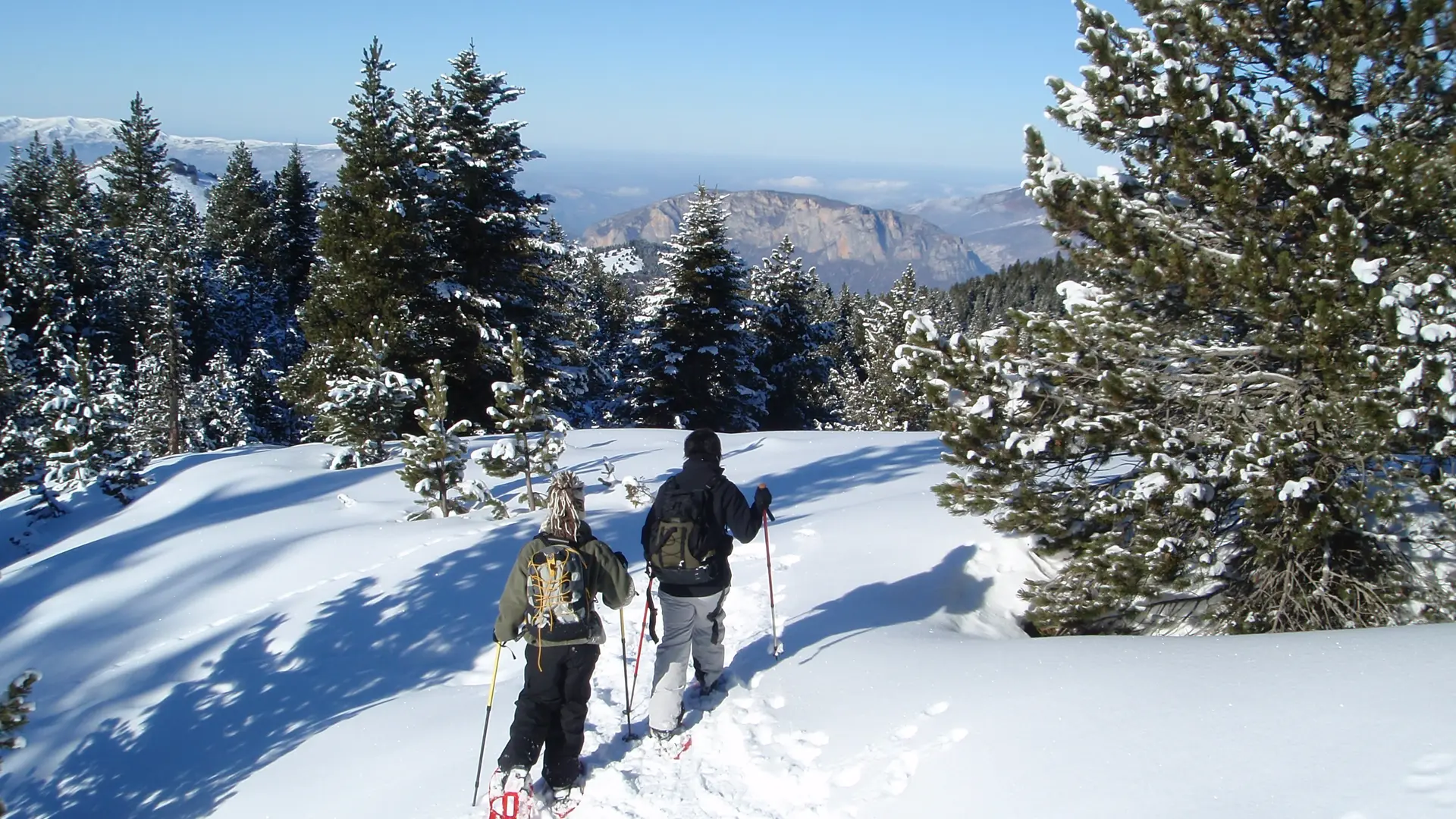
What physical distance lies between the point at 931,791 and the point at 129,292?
47.7m

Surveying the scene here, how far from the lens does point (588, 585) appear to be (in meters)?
5.05

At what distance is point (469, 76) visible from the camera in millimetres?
24156

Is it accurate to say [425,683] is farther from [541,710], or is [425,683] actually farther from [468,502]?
[468,502]

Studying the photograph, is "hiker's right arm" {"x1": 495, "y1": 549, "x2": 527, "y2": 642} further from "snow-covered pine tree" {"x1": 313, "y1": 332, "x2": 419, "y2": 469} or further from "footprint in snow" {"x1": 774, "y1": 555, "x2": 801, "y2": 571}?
"snow-covered pine tree" {"x1": 313, "y1": 332, "x2": 419, "y2": 469}

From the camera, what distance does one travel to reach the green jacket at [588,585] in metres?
4.98

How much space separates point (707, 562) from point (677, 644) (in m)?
0.58

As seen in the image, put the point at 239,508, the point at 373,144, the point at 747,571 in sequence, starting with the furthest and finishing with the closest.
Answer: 1. the point at 373,144
2. the point at 239,508
3. the point at 747,571

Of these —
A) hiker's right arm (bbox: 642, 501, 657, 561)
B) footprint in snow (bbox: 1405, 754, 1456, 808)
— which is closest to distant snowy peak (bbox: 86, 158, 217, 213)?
hiker's right arm (bbox: 642, 501, 657, 561)

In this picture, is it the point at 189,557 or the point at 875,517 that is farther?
the point at 189,557

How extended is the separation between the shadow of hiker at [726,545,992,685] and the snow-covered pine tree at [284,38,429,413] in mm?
17563

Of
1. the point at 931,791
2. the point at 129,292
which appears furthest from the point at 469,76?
the point at 129,292

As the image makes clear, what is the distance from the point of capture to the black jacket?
5.52 metres

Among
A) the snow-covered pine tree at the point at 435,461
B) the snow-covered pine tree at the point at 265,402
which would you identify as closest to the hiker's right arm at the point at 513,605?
the snow-covered pine tree at the point at 435,461

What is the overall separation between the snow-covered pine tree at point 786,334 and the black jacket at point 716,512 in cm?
2783
